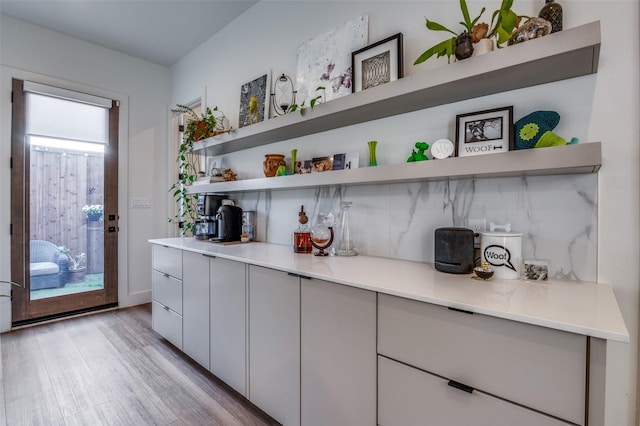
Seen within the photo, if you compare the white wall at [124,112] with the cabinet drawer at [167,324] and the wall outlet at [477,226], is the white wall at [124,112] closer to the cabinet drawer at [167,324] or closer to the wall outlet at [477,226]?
the cabinet drawer at [167,324]

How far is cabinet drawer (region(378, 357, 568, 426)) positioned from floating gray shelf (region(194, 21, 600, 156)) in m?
1.17

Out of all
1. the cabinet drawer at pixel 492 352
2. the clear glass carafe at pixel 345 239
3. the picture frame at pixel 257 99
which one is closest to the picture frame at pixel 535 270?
the cabinet drawer at pixel 492 352

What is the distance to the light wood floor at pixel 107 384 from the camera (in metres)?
1.73

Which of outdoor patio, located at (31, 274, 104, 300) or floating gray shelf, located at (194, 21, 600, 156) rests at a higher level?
floating gray shelf, located at (194, 21, 600, 156)

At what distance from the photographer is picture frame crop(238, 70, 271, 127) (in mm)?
2570

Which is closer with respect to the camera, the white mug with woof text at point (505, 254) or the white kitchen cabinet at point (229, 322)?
the white mug with woof text at point (505, 254)

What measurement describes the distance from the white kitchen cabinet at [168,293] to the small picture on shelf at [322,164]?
125cm

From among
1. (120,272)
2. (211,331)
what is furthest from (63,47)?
(211,331)

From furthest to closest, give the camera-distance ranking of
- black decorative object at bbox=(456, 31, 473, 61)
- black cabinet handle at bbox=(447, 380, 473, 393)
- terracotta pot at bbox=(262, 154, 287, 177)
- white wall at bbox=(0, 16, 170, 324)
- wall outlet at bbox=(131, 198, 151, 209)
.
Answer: wall outlet at bbox=(131, 198, 151, 209), white wall at bbox=(0, 16, 170, 324), terracotta pot at bbox=(262, 154, 287, 177), black decorative object at bbox=(456, 31, 473, 61), black cabinet handle at bbox=(447, 380, 473, 393)

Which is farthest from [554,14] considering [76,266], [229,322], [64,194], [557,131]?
[76,266]

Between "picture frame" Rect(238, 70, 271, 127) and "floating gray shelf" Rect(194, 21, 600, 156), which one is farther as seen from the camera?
"picture frame" Rect(238, 70, 271, 127)

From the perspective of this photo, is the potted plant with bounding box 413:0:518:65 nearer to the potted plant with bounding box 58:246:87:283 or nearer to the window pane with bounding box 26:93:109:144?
the window pane with bounding box 26:93:109:144

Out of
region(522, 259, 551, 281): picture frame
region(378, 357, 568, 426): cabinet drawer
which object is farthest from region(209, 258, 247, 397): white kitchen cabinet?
region(522, 259, 551, 281): picture frame

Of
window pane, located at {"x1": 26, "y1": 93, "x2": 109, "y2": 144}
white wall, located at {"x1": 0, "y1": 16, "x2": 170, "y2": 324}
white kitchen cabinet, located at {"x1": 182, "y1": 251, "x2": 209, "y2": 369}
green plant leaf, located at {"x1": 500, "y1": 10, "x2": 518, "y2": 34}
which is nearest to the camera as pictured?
green plant leaf, located at {"x1": 500, "y1": 10, "x2": 518, "y2": 34}
